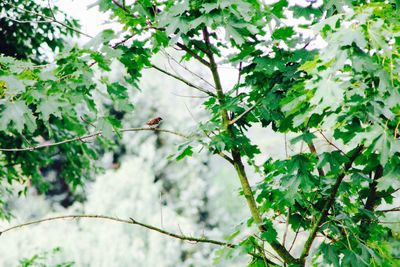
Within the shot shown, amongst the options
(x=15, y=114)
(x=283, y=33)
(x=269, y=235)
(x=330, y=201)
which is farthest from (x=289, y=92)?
(x=15, y=114)

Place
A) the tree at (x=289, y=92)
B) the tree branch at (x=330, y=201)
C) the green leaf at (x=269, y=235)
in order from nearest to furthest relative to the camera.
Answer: the tree at (x=289, y=92) < the tree branch at (x=330, y=201) < the green leaf at (x=269, y=235)

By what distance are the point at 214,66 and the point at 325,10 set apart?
1.69 feet

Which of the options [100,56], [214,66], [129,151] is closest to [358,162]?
[214,66]

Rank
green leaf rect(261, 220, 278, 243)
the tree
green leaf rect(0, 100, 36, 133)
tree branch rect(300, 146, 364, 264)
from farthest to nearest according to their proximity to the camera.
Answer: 1. green leaf rect(261, 220, 278, 243)
2. tree branch rect(300, 146, 364, 264)
3. green leaf rect(0, 100, 36, 133)
4. the tree

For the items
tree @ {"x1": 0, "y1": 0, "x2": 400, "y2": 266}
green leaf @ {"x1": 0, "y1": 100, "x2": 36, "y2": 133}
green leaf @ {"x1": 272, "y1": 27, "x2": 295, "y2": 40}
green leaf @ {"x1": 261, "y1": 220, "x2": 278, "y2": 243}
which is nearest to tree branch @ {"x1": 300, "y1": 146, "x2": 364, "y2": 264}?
tree @ {"x1": 0, "y1": 0, "x2": 400, "y2": 266}

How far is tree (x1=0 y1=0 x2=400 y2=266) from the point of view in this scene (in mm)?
1256

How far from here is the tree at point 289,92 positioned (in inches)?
49.4

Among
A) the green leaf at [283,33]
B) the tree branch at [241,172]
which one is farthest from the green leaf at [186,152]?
the green leaf at [283,33]

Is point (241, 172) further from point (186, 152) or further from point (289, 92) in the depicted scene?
point (289, 92)

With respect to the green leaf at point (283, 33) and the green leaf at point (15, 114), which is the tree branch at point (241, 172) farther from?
the green leaf at point (15, 114)

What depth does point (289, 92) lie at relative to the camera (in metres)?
1.54

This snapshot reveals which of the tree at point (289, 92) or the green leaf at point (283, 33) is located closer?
the tree at point (289, 92)

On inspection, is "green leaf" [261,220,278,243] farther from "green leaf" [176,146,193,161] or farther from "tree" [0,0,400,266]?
"green leaf" [176,146,193,161]

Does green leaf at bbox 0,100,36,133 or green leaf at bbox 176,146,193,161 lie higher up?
green leaf at bbox 0,100,36,133
